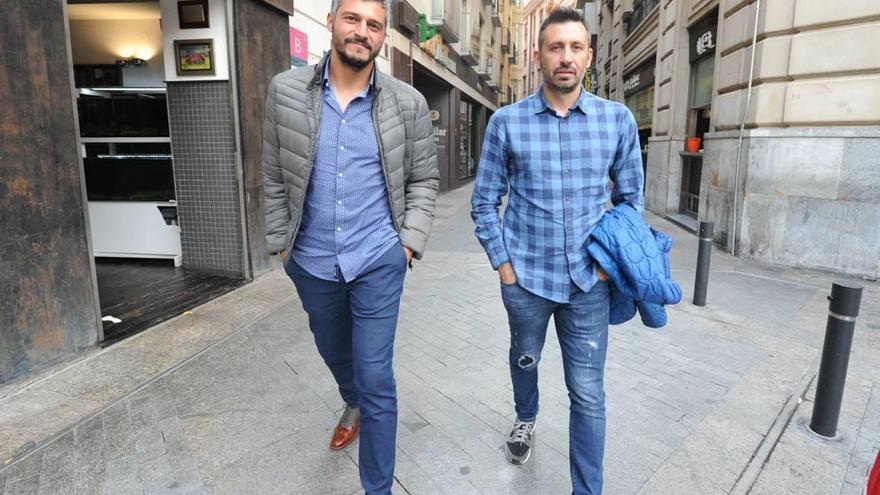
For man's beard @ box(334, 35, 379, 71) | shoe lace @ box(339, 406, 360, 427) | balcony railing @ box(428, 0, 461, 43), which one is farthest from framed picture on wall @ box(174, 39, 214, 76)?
balcony railing @ box(428, 0, 461, 43)

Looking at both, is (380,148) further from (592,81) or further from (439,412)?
(592,81)

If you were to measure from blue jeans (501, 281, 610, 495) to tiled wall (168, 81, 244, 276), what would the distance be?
4.58 metres

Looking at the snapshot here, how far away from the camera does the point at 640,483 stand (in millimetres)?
2635

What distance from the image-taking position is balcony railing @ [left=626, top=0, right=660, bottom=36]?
1516 cm

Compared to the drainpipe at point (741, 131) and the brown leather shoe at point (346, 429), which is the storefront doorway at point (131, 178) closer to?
the brown leather shoe at point (346, 429)

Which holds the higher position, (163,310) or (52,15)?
(52,15)

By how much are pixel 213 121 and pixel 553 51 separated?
4827mm

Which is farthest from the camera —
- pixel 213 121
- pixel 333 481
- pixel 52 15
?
pixel 213 121

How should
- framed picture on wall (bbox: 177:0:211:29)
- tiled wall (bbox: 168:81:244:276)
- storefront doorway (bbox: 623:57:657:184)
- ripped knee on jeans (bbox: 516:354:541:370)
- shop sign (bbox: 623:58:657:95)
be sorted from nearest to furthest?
ripped knee on jeans (bbox: 516:354:541:370) → framed picture on wall (bbox: 177:0:211:29) → tiled wall (bbox: 168:81:244:276) → shop sign (bbox: 623:58:657:95) → storefront doorway (bbox: 623:57:657:184)

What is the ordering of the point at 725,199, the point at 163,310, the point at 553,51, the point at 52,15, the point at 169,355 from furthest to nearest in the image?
the point at 725,199 < the point at 163,310 < the point at 169,355 < the point at 52,15 < the point at 553,51

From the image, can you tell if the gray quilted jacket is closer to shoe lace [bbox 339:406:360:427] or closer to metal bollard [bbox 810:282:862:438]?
shoe lace [bbox 339:406:360:427]

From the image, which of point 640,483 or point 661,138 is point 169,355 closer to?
point 640,483

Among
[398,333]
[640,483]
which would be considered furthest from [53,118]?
[640,483]

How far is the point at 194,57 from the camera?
19.4 ft
